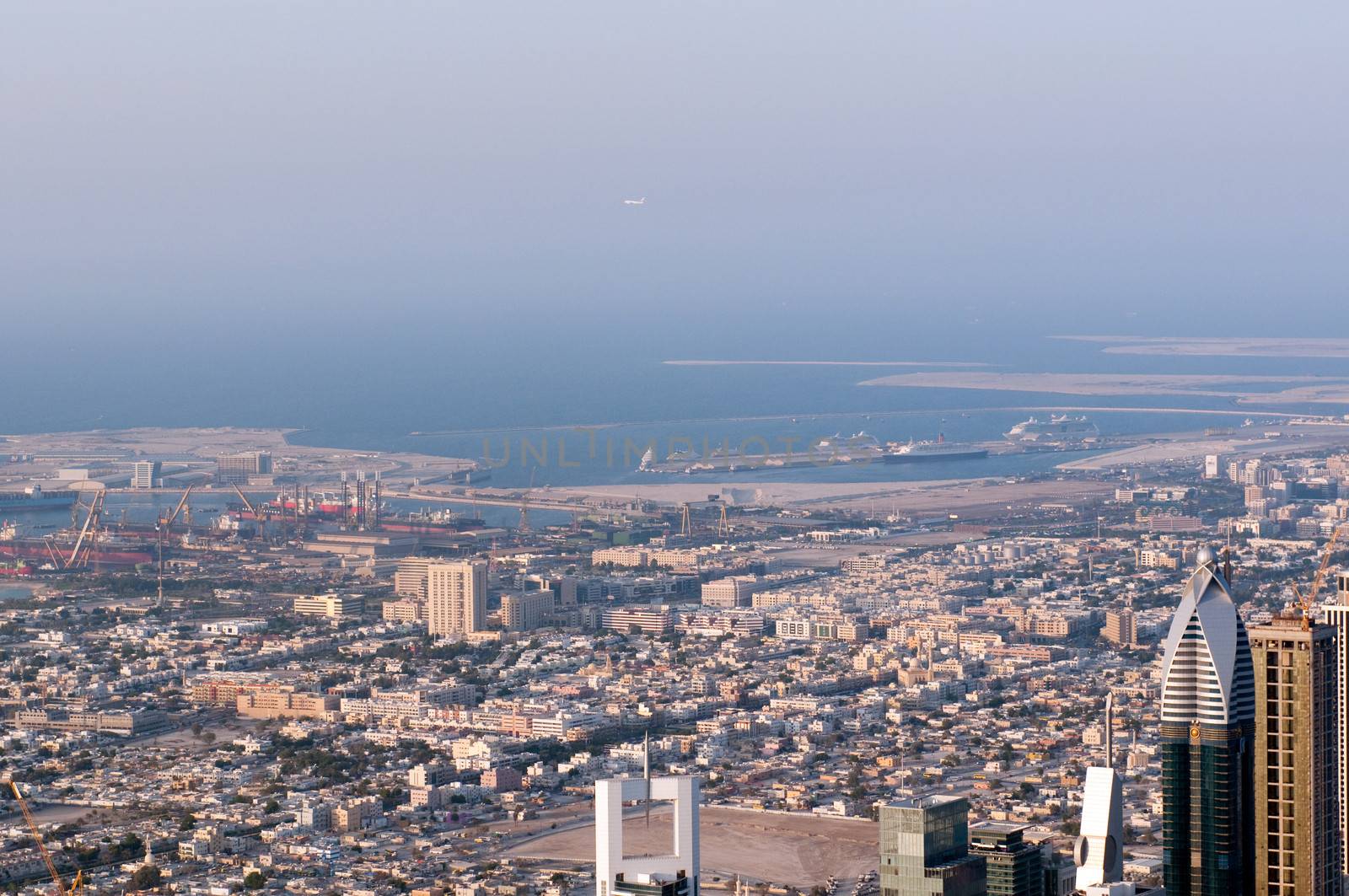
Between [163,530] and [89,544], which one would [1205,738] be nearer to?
[89,544]

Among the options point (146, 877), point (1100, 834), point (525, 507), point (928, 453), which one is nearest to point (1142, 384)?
point (928, 453)

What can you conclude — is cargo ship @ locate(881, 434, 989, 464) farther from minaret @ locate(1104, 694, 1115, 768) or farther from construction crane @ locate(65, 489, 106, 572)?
minaret @ locate(1104, 694, 1115, 768)

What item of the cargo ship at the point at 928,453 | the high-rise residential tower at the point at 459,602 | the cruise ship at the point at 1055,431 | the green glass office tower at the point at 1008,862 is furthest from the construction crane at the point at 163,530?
the green glass office tower at the point at 1008,862

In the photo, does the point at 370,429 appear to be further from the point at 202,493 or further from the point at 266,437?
the point at 202,493

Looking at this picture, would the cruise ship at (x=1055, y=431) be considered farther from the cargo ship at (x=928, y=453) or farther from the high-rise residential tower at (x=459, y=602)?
the high-rise residential tower at (x=459, y=602)

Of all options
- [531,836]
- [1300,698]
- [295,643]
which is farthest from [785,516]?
[1300,698]
